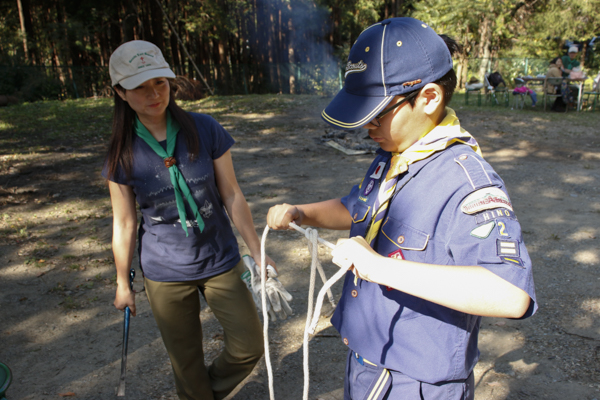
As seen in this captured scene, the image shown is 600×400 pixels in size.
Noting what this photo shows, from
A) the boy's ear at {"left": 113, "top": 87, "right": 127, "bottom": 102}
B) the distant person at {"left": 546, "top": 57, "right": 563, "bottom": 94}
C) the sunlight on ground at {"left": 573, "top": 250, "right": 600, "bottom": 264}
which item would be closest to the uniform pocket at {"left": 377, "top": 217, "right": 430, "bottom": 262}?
the boy's ear at {"left": 113, "top": 87, "right": 127, "bottom": 102}

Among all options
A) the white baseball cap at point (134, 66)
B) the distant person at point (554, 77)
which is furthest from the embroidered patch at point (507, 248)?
the distant person at point (554, 77)

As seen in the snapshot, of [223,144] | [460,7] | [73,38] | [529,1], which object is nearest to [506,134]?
[223,144]

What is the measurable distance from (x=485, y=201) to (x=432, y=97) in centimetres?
35

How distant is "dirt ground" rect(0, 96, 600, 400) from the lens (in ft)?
9.67

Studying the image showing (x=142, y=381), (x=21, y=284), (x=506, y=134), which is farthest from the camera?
(x=506, y=134)

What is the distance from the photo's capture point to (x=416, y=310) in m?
1.34

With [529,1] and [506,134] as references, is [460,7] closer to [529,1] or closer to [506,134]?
[529,1]

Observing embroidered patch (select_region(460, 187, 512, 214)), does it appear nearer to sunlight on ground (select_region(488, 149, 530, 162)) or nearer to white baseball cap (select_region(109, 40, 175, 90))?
white baseball cap (select_region(109, 40, 175, 90))

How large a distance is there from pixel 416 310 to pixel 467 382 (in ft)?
1.12

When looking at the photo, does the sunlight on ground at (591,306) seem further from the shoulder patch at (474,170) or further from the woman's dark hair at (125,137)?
the woman's dark hair at (125,137)

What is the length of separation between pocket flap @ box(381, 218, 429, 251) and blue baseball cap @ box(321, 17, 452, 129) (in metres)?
0.33

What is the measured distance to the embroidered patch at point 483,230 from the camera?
1.11m

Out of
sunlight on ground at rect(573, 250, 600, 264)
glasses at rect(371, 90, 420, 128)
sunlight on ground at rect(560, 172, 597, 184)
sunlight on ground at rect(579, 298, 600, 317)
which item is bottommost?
sunlight on ground at rect(579, 298, 600, 317)

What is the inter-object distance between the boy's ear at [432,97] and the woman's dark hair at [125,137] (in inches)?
51.9
